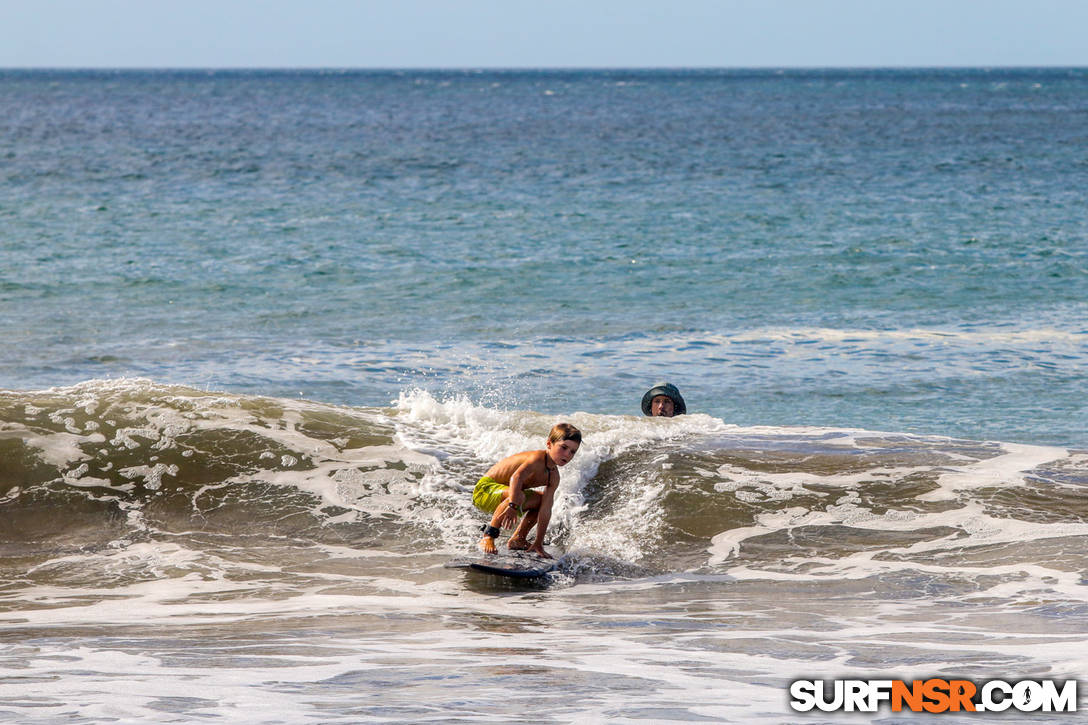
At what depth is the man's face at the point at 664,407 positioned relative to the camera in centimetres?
1407

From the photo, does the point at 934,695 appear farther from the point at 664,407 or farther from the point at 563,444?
the point at 664,407

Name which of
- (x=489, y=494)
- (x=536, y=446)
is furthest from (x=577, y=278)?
(x=489, y=494)

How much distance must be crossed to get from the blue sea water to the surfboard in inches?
211

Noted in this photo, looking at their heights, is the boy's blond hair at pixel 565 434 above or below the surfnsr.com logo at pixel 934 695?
above

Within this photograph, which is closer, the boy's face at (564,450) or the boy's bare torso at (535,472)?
the boy's face at (564,450)

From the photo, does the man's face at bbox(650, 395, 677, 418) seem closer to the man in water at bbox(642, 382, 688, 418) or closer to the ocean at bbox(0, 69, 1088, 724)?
the man in water at bbox(642, 382, 688, 418)

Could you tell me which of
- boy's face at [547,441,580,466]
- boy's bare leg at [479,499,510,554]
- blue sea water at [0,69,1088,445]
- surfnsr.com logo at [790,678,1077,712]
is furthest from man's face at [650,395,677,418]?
surfnsr.com logo at [790,678,1077,712]

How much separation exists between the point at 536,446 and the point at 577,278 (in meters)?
11.8

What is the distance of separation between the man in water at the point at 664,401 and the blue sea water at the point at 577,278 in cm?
145

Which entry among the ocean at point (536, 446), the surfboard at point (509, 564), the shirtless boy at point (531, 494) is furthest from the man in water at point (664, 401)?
the surfboard at point (509, 564)

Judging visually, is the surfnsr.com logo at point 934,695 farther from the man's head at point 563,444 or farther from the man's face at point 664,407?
the man's face at point 664,407

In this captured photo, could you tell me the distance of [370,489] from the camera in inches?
490

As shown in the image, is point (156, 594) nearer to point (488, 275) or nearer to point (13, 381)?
point (13, 381)

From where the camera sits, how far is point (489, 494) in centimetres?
1100
